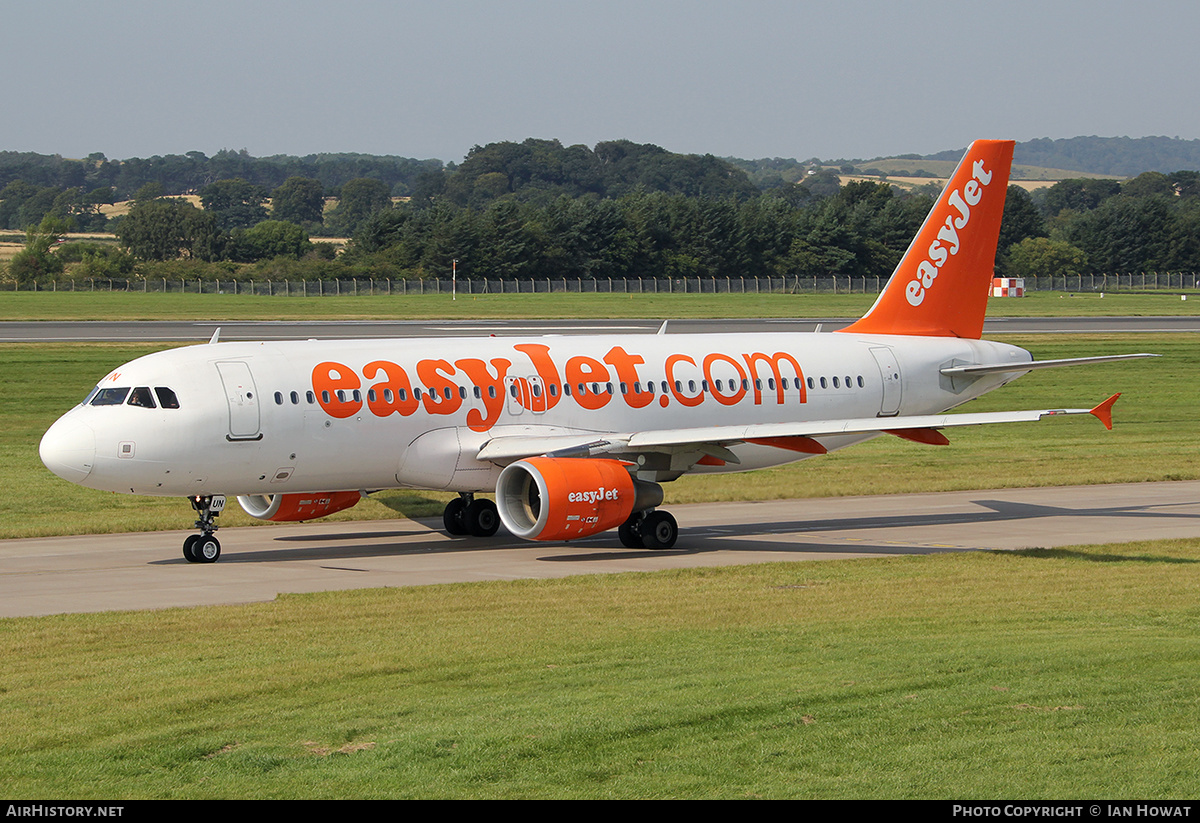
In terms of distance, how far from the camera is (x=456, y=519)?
104 feet

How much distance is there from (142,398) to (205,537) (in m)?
3.00

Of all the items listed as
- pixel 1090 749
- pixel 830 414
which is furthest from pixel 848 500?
pixel 1090 749

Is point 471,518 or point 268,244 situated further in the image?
point 268,244

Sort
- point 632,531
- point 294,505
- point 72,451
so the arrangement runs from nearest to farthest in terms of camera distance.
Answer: point 72,451, point 632,531, point 294,505

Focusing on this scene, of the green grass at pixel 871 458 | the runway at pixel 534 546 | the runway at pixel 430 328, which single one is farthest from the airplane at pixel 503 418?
the runway at pixel 430 328

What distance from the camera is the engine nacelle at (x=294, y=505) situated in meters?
30.0

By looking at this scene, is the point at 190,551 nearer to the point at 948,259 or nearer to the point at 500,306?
the point at 948,259

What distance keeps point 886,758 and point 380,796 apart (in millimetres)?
4408

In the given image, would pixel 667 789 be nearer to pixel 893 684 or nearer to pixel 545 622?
pixel 893 684

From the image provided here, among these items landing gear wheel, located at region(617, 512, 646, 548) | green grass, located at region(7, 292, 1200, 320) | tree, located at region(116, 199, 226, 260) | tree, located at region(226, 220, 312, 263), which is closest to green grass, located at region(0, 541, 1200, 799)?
landing gear wheel, located at region(617, 512, 646, 548)

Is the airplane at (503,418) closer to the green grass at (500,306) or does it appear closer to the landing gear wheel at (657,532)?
the landing gear wheel at (657,532)

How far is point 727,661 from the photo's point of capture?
1695 centimetres

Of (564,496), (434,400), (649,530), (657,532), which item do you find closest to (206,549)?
(434,400)

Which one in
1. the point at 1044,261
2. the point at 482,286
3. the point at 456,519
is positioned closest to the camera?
the point at 456,519
